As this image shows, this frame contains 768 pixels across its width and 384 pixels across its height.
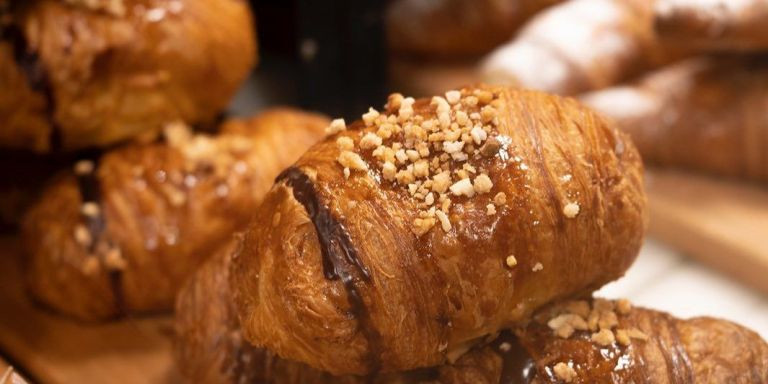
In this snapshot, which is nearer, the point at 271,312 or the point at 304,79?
the point at 271,312

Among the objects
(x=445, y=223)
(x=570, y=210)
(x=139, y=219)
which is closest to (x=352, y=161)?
(x=445, y=223)

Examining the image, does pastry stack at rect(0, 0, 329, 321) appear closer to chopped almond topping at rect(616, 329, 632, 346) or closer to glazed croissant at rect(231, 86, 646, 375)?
glazed croissant at rect(231, 86, 646, 375)

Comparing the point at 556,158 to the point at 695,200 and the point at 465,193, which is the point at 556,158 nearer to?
the point at 465,193

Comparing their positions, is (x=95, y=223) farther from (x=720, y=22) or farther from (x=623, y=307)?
(x=720, y=22)

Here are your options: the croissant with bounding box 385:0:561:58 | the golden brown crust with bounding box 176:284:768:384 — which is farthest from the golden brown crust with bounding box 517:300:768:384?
the croissant with bounding box 385:0:561:58

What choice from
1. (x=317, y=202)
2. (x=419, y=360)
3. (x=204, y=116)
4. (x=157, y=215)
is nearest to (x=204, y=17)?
(x=204, y=116)
